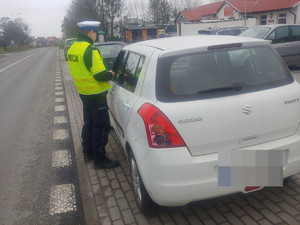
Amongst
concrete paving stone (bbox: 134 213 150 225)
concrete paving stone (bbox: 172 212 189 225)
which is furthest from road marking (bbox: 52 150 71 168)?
concrete paving stone (bbox: 172 212 189 225)

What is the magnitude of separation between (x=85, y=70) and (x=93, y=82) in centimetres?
18

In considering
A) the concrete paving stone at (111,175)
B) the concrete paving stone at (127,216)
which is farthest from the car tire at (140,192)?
the concrete paving stone at (111,175)

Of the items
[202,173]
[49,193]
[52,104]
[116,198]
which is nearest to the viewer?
[202,173]

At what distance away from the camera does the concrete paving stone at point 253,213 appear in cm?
300

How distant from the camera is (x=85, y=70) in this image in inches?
154

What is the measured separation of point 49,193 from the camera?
3.82 m

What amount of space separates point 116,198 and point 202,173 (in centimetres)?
139

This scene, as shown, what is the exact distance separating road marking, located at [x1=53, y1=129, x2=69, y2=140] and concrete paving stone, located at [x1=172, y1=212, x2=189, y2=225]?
3.33 m

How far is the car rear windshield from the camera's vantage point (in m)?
2.69

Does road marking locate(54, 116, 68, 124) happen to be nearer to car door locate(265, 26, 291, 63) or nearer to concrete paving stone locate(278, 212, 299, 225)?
concrete paving stone locate(278, 212, 299, 225)

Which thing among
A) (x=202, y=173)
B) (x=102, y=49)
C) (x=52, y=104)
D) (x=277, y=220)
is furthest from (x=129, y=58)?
(x=102, y=49)

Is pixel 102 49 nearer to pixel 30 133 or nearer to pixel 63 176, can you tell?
pixel 30 133

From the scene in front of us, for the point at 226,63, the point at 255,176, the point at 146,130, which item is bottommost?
the point at 255,176

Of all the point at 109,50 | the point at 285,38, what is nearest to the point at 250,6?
the point at 285,38
